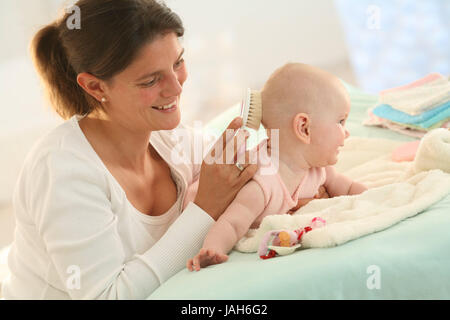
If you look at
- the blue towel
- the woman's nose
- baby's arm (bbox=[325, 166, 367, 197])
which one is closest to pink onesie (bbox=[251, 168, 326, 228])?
baby's arm (bbox=[325, 166, 367, 197])

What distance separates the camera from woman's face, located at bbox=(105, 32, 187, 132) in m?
1.34

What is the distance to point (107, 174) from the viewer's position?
4.39 feet

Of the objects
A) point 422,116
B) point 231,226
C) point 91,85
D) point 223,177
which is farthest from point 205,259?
point 422,116

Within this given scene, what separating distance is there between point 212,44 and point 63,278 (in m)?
4.07

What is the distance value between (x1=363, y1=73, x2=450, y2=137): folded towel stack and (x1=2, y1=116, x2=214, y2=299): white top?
0.97m

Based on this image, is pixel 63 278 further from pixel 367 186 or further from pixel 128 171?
pixel 367 186

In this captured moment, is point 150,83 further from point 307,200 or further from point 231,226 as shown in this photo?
point 307,200

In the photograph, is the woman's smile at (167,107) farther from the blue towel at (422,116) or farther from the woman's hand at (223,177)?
the blue towel at (422,116)

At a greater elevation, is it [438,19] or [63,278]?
[438,19]

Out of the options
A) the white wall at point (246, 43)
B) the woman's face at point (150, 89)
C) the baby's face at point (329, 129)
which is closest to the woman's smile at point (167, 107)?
the woman's face at point (150, 89)

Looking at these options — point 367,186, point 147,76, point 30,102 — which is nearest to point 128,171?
point 147,76

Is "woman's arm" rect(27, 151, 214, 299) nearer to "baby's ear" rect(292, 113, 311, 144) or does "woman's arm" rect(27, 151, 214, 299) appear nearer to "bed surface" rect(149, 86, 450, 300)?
"bed surface" rect(149, 86, 450, 300)

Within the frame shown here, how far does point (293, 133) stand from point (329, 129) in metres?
0.10

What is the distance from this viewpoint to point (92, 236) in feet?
4.02
